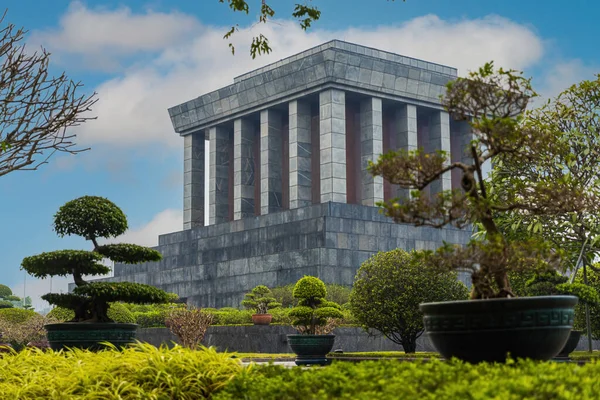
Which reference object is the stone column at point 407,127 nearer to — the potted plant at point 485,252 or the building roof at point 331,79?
the building roof at point 331,79

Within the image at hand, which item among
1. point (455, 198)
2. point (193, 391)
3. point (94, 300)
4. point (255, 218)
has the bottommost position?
point (193, 391)

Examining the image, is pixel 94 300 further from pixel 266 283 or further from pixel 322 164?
pixel 322 164

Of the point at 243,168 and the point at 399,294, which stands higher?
the point at 243,168

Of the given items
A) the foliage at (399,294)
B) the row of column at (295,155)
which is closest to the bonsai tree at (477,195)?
the foliage at (399,294)

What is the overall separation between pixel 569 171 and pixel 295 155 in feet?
97.2

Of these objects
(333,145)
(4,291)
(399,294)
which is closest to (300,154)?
(333,145)

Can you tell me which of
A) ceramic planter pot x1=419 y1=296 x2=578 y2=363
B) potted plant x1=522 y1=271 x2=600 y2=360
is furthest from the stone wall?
ceramic planter pot x1=419 y1=296 x2=578 y2=363

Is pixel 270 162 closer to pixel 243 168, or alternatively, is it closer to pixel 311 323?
pixel 243 168

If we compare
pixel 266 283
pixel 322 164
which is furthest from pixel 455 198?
pixel 322 164

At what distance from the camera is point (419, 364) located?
6.80 m

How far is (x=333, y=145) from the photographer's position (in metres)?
47.2

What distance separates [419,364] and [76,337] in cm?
805

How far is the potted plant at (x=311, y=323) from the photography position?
20.3m

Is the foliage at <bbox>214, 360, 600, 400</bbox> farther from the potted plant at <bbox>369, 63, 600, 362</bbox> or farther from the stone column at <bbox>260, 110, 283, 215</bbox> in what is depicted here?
the stone column at <bbox>260, 110, 283, 215</bbox>
